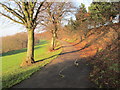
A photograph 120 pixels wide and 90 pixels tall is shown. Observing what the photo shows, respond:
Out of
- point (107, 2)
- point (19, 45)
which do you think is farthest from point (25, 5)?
point (19, 45)

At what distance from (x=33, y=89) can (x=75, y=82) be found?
1.78 meters

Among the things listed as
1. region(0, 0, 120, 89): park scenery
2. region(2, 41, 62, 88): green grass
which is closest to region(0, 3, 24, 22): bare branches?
region(0, 0, 120, 89): park scenery

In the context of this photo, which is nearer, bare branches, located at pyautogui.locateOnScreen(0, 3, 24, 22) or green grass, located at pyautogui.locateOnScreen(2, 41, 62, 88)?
green grass, located at pyautogui.locateOnScreen(2, 41, 62, 88)

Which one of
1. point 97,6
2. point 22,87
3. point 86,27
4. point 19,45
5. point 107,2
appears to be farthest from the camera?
point 19,45

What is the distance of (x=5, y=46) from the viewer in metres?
31.4

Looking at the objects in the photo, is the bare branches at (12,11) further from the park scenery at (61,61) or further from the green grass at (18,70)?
the green grass at (18,70)

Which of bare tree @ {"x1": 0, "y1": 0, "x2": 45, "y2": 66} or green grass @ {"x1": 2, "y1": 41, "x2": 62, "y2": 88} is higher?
bare tree @ {"x1": 0, "y1": 0, "x2": 45, "y2": 66}

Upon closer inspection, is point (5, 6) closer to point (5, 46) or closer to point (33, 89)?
point (33, 89)

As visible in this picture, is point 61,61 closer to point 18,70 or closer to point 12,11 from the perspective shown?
point 18,70

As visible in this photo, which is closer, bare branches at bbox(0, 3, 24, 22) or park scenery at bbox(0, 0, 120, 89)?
park scenery at bbox(0, 0, 120, 89)

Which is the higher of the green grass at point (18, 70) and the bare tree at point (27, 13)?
the bare tree at point (27, 13)

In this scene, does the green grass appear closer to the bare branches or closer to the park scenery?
the park scenery

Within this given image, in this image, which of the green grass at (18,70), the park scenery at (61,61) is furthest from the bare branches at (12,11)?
the green grass at (18,70)

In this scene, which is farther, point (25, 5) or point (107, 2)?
point (107, 2)
